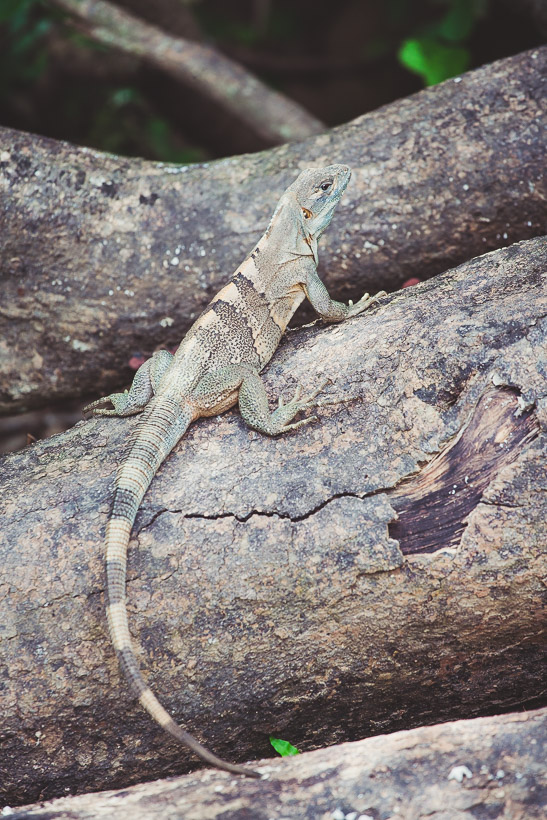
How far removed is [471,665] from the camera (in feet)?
11.0

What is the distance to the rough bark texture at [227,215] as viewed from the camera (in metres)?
5.04

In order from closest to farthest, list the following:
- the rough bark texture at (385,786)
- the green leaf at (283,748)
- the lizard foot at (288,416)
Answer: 1. the rough bark texture at (385,786)
2. the green leaf at (283,748)
3. the lizard foot at (288,416)

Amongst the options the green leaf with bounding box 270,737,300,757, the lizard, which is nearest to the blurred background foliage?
the lizard

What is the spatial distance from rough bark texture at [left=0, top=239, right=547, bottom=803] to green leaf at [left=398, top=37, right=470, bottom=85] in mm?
3452

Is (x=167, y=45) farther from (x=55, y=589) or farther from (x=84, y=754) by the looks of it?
(x=84, y=754)

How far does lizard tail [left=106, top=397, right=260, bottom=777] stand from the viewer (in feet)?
9.64

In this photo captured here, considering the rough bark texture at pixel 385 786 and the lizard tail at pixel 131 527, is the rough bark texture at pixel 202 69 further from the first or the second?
the rough bark texture at pixel 385 786

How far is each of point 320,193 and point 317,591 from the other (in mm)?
2455

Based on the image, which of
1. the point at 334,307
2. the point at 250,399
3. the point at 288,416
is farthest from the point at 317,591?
the point at 334,307

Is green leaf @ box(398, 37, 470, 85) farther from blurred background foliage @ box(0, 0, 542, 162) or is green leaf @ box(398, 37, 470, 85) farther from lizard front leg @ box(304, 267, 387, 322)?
lizard front leg @ box(304, 267, 387, 322)

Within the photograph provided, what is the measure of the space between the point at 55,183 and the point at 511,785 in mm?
4490

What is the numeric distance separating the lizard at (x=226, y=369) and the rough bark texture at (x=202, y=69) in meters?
2.56

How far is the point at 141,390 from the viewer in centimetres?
412

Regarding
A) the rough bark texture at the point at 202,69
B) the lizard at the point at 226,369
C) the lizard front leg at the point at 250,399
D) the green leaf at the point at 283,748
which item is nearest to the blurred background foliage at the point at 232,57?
the rough bark texture at the point at 202,69
